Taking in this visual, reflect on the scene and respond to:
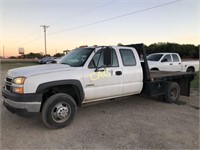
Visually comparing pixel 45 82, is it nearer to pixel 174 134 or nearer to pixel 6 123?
pixel 6 123

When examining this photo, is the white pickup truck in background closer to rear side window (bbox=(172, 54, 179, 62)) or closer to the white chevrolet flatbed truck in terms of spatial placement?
rear side window (bbox=(172, 54, 179, 62))

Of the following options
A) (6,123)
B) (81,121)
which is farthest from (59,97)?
(6,123)

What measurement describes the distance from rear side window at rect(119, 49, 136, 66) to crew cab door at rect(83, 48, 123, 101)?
0.27 metres

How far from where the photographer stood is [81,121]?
4332mm

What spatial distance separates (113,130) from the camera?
3.79 meters

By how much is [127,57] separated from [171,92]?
236 cm

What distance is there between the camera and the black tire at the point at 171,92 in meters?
5.86

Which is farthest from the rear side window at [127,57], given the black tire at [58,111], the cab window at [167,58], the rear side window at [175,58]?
the rear side window at [175,58]

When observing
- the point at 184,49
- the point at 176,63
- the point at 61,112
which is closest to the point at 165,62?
the point at 176,63

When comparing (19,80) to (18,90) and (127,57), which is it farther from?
(127,57)

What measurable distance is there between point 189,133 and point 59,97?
9.80 feet

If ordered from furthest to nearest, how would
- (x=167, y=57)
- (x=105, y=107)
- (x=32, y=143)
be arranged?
(x=167, y=57), (x=105, y=107), (x=32, y=143)

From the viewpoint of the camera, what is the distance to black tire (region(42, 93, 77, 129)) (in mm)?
3686

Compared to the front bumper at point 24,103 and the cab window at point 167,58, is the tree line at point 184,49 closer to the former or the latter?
the cab window at point 167,58
